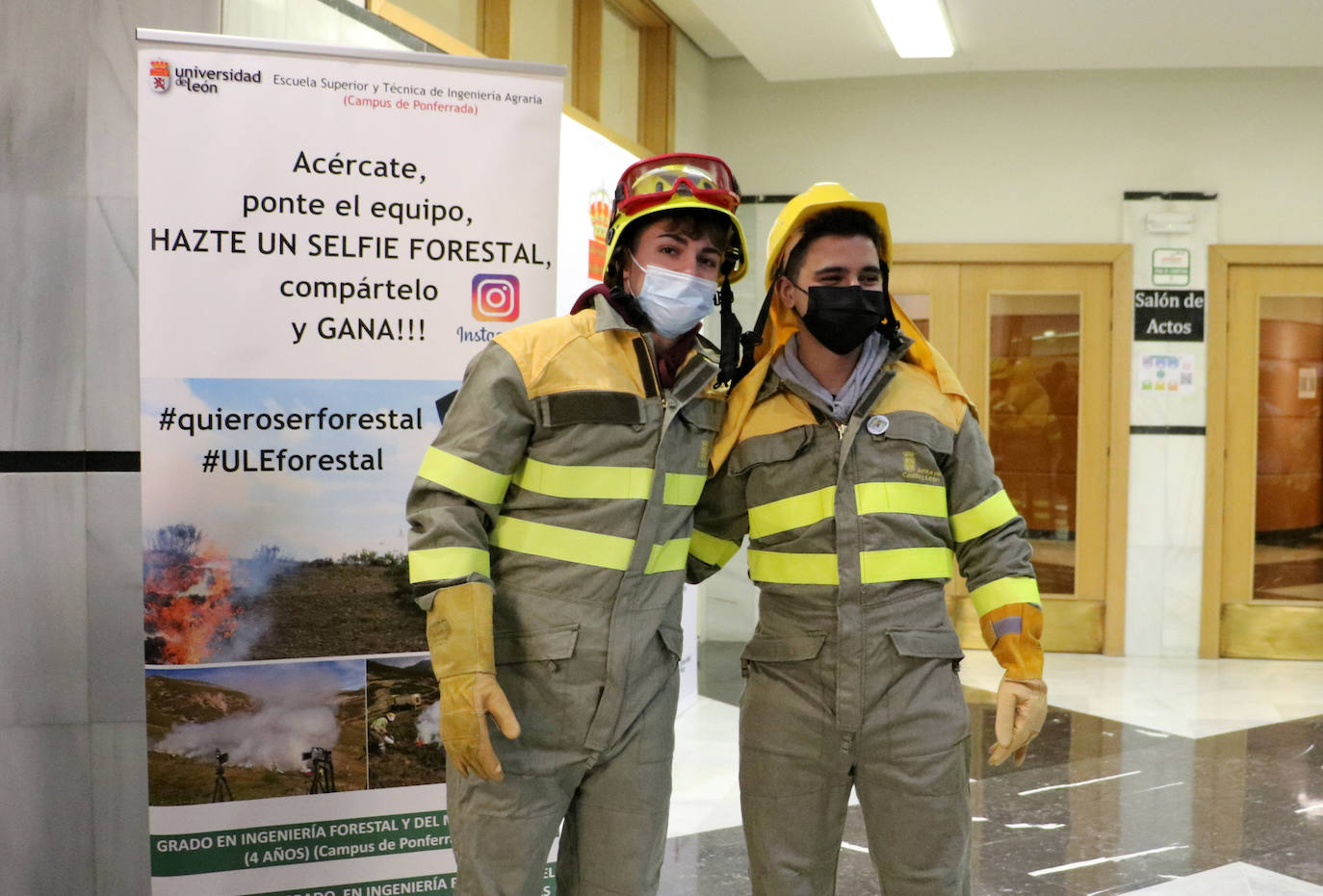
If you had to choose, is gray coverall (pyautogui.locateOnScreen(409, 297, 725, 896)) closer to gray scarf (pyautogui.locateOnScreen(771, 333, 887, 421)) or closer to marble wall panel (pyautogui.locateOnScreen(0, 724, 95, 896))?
gray scarf (pyautogui.locateOnScreen(771, 333, 887, 421))

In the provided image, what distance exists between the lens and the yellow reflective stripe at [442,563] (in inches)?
66.4

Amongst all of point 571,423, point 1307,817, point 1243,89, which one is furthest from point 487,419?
point 1243,89

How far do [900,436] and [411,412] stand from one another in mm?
1061

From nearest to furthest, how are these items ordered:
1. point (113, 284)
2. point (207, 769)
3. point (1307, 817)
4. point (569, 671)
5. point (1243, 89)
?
point (569, 671) < point (207, 769) < point (113, 284) < point (1307, 817) < point (1243, 89)

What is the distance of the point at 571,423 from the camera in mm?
1780

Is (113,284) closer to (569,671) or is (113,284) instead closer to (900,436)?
(569,671)

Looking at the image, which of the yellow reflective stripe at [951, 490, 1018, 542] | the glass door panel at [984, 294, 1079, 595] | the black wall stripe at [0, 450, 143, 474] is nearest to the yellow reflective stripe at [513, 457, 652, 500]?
the yellow reflective stripe at [951, 490, 1018, 542]

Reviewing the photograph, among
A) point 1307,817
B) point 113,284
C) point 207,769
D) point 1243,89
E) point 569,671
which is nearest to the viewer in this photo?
point 569,671

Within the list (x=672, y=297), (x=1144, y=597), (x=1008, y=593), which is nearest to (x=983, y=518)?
(x=1008, y=593)

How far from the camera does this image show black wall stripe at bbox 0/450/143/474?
2434 mm

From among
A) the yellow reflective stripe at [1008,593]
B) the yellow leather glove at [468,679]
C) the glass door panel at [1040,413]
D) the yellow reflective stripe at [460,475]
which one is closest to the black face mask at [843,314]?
the yellow reflective stripe at [1008,593]

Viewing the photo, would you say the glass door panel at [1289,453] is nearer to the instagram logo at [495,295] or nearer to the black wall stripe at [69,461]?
the instagram logo at [495,295]

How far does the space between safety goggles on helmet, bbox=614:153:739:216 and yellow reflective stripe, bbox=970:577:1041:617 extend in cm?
78

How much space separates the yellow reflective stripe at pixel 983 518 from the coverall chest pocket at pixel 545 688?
0.69 m
